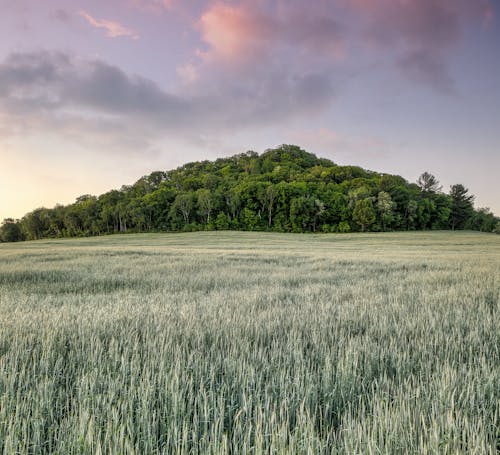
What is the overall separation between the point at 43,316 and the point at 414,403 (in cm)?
436

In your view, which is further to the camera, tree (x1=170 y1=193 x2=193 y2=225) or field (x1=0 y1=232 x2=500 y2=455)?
tree (x1=170 y1=193 x2=193 y2=225)

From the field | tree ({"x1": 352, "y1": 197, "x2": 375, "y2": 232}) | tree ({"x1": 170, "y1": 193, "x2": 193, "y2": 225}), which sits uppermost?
tree ({"x1": 170, "y1": 193, "x2": 193, "y2": 225})

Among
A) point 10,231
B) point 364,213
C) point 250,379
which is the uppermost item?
point 364,213

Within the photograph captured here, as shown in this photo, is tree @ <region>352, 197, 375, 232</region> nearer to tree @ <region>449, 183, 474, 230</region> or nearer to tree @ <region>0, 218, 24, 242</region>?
tree @ <region>449, 183, 474, 230</region>

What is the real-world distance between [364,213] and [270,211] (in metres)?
26.8

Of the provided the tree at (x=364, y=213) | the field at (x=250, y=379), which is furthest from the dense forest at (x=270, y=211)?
the field at (x=250, y=379)

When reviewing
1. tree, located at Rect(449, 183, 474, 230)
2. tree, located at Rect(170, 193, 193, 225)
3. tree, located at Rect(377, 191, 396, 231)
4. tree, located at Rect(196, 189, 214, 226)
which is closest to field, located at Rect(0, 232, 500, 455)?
tree, located at Rect(377, 191, 396, 231)

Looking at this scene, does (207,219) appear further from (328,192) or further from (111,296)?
(111,296)

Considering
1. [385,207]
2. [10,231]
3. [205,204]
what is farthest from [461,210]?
[10,231]

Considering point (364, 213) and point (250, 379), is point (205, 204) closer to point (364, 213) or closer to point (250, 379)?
point (364, 213)

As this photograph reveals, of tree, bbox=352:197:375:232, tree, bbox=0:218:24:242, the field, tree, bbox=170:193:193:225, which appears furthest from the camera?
tree, bbox=0:218:24:242

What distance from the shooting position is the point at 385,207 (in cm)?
7750

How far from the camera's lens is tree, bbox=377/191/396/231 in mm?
77525

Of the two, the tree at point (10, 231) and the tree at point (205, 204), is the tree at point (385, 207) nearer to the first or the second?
the tree at point (205, 204)
